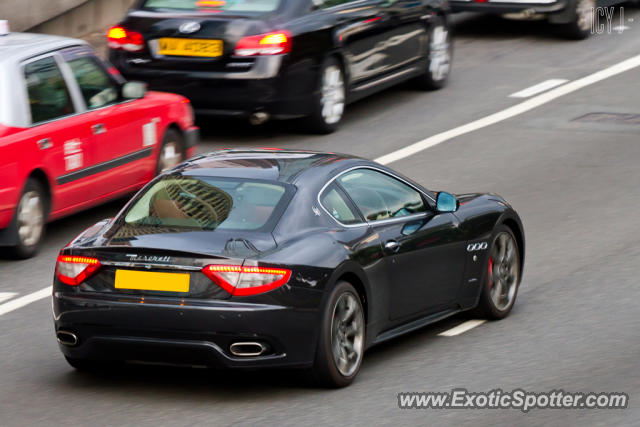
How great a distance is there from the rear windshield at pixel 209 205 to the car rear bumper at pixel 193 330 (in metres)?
0.53

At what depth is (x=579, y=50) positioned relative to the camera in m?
20.5

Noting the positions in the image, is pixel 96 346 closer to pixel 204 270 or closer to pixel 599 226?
pixel 204 270

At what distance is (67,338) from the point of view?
802 centimetres

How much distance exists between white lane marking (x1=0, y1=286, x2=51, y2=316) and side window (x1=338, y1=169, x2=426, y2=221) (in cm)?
282

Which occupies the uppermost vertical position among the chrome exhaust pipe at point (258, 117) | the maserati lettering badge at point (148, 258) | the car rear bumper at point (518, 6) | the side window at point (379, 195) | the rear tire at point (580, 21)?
the maserati lettering badge at point (148, 258)

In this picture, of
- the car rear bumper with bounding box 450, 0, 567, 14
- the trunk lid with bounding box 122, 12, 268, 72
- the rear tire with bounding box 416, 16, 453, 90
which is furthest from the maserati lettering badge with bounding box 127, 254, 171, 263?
the car rear bumper with bounding box 450, 0, 567, 14

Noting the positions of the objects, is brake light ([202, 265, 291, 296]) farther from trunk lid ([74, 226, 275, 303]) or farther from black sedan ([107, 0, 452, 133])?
black sedan ([107, 0, 452, 133])

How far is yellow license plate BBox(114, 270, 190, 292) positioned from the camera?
7.63 metres

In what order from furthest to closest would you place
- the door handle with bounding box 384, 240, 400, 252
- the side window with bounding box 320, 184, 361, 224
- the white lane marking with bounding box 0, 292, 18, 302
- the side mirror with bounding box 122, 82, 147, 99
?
the side mirror with bounding box 122, 82, 147, 99, the white lane marking with bounding box 0, 292, 18, 302, the door handle with bounding box 384, 240, 400, 252, the side window with bounding box 320, 184, 361, 224

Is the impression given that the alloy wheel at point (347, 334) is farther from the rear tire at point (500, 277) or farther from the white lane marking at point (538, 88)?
the white lane marking at point (538, 88)

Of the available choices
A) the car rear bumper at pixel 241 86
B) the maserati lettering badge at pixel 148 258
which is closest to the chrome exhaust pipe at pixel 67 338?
the maserati lettering badge at pixel 148 258

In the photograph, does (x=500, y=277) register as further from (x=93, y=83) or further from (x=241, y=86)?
(x=241, y=86)

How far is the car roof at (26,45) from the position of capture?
11656 millimetres

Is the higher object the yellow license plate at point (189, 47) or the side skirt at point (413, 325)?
the yellow license plate at point (189, 47)
